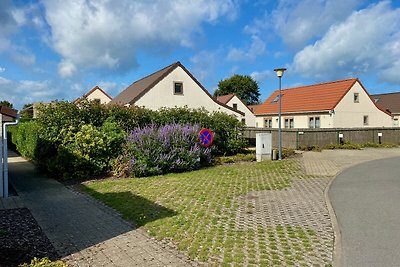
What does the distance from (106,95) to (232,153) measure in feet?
143

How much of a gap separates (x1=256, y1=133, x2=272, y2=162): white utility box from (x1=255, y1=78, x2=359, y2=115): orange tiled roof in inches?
676

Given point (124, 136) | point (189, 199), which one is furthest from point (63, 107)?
point (189, 199)

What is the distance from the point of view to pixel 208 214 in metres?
7.16

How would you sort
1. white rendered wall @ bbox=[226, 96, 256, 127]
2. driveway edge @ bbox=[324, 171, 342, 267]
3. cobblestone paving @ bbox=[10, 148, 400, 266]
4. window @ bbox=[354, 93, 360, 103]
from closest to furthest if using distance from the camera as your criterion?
driveway edge @ bbox=[324, 171, 342, 267] < cobblestone paving @ bbox=[10, 148, 400, 266] < window @ bbox=[354, 93, 360, 103] < white rendered wall @ bbox=[226, 96, 256, 127]

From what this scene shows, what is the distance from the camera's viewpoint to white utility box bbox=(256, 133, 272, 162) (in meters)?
17.0

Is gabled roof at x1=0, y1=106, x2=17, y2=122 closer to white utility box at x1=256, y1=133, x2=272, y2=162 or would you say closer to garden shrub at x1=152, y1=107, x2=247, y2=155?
garden shrub at x1=152, y1=107, x2=247, y2=155

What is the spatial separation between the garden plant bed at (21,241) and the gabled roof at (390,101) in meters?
46.7

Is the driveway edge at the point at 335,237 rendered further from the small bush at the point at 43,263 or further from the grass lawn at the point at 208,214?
the small bush at the point at 43,263

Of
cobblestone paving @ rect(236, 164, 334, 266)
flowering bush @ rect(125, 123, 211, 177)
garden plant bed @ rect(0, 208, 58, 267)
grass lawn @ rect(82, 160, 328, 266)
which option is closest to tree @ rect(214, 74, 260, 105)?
flowering bush @ rect(125, 123, 211, 177)

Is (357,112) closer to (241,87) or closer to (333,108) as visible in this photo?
(333,108)

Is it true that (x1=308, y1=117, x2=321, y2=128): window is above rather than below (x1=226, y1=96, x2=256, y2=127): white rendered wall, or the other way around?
below

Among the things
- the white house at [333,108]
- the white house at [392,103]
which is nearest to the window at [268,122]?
the white house at [333,108]

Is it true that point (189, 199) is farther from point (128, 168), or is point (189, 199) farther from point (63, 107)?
point (63, 107)

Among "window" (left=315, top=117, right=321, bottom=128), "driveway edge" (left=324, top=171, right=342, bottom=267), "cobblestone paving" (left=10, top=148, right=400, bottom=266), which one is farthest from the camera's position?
"window" (left=315, top=117, right=321, bottom=128)
